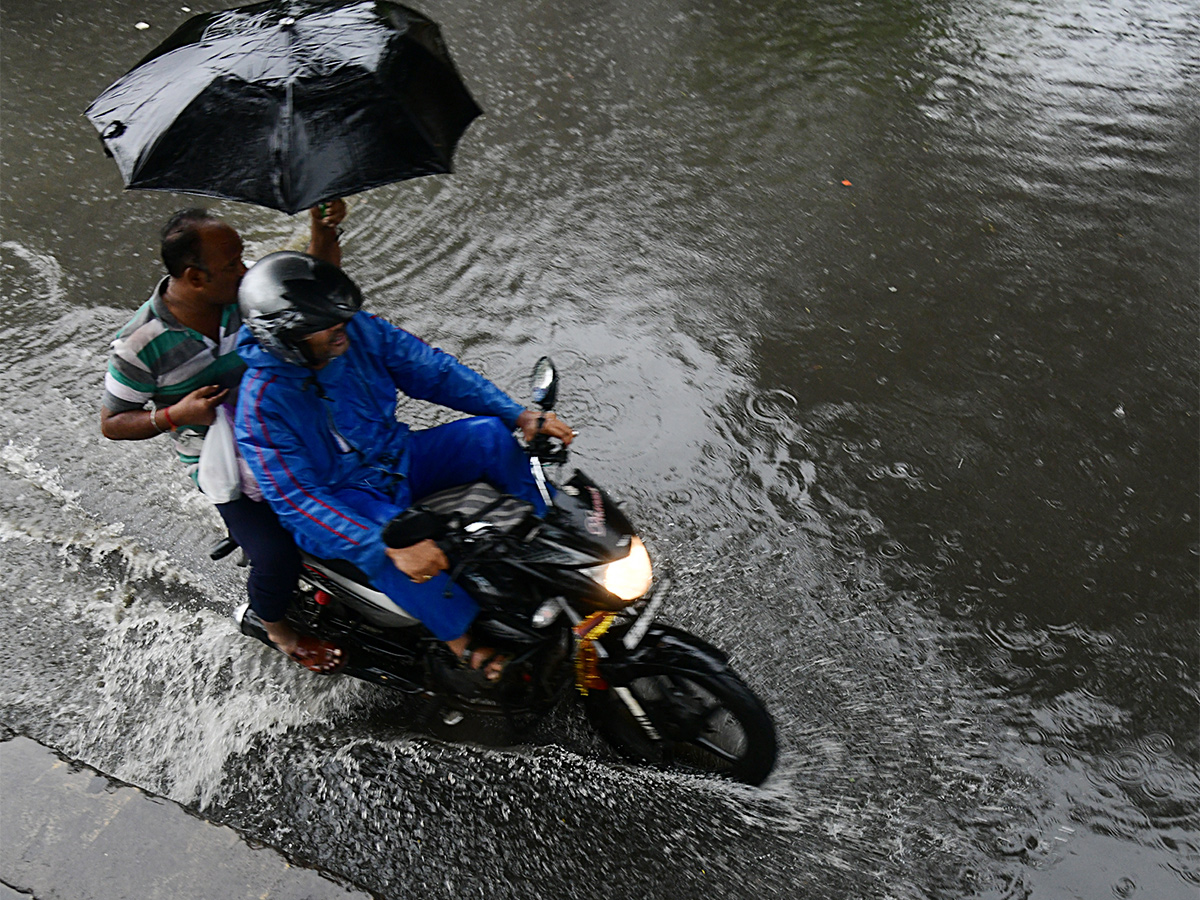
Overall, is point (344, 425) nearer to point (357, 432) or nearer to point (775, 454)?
point (357, 432)

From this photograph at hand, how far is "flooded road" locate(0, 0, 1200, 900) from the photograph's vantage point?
3.05 metres

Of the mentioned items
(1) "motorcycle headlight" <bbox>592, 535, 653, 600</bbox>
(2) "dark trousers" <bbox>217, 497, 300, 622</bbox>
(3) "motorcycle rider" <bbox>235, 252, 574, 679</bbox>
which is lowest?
(2) "dark trousers" <bbox>217, 497, 300, 622</bbox>

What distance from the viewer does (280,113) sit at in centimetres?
297

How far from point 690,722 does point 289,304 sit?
180 centimetres

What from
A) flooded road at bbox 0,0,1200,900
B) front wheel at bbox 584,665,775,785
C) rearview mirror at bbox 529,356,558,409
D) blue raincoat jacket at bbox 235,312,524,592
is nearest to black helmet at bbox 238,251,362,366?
blue raincoat jacket at bbox 235,312,524,592

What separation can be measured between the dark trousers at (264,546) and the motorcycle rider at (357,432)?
280 mm

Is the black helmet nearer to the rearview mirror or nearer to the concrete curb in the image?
the rearview mirror

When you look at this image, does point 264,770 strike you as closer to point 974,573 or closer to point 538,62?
point 974,573

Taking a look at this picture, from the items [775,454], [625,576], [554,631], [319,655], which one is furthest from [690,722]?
[775,454]

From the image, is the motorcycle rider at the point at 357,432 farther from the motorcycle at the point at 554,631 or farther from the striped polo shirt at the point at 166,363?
the striped polo shirt at the point at 166,363

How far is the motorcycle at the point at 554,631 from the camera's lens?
2641 millimetres

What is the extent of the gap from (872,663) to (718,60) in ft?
18.4

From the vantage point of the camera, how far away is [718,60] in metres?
7.40

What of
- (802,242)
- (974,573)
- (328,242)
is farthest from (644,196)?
(974,573)
